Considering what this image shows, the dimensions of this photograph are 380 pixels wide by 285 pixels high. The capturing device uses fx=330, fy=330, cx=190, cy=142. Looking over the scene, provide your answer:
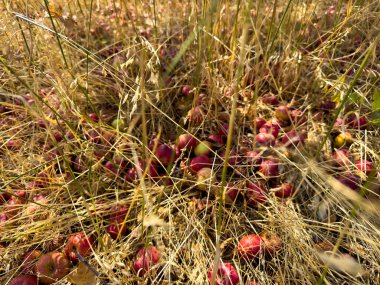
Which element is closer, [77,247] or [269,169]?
[77,247]

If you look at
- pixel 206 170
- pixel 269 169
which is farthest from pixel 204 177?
pixel 269 169

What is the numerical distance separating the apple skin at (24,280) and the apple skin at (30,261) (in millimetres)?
41

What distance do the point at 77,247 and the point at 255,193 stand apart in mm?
707

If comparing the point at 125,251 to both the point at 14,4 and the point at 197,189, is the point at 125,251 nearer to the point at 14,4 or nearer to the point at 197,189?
the point at 197,189

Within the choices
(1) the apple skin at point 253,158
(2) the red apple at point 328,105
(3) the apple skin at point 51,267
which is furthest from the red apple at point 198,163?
(2) the red apple at point 328,105

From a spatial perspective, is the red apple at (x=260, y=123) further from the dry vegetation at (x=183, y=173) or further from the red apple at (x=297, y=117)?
the red apple at (x=297, y=117)

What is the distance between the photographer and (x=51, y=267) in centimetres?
118

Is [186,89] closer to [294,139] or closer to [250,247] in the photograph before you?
[294,139]

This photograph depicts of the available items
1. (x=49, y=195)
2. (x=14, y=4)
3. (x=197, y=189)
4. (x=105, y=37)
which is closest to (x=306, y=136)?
(x=197, y=189)

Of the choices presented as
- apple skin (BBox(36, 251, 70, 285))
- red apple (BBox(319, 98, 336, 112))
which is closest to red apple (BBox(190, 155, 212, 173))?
apple skin (BBox(36, 251, 70, 285))

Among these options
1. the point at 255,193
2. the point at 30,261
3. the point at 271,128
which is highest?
the point at 271,128

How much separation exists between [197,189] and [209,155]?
0.18m

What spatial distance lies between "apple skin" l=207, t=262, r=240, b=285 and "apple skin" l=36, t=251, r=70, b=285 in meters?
0.52

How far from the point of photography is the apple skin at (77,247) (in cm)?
121
